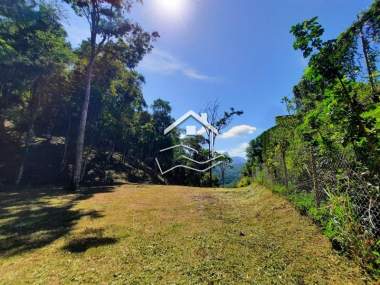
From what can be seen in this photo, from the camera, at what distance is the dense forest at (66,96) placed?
42.7ft

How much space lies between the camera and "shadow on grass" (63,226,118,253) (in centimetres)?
391

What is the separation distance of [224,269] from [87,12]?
48.7 feet

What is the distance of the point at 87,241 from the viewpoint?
166 inches

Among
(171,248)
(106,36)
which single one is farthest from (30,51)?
(171,248)

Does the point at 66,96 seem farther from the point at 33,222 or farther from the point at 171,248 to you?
the point at 171,248

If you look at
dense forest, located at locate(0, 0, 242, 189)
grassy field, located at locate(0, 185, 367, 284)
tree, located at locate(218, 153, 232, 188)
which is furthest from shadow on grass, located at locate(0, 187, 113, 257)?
tree, located at locate(218, 153, 232, 188)

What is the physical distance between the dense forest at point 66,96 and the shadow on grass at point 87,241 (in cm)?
813

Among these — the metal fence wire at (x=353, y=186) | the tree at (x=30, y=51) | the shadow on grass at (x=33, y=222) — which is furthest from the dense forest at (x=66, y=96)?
the metal fence wire at (x=353, y=186)

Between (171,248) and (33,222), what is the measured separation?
13.3 feet

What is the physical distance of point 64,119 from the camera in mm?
19453

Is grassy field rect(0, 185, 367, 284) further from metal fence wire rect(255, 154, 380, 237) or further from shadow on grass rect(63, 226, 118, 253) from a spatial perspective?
metal fence wire rect(255, 154, 380, 237)

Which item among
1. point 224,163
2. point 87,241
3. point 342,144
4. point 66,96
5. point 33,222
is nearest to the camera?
point 342,144

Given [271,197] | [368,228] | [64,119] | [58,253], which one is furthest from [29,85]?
[368,228]

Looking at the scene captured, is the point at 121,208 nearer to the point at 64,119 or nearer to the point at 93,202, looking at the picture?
the point at 93,202
